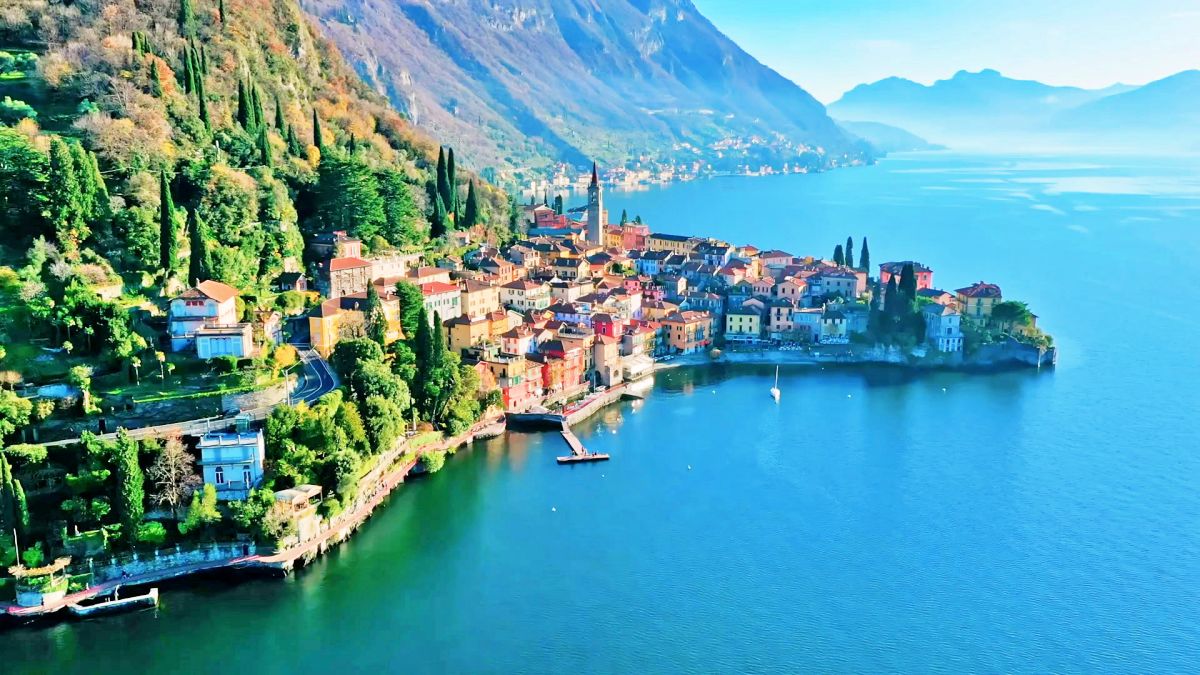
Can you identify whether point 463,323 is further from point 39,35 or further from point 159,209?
point 39,35

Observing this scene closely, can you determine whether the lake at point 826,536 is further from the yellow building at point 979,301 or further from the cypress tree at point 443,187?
the cypress tree at point 443,187

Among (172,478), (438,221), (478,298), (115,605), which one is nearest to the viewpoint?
(115,605)

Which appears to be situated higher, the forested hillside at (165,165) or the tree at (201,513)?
the forested hillside at (165,165)

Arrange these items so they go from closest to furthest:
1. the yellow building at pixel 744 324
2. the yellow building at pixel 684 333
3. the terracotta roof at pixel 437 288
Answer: the terracotta roof at pixel 437 288
the yellow building at pixel 684 333
the yellow building at pixel 744 324

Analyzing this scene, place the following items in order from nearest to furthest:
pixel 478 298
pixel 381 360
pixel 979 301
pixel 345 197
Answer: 1. pixel 381 360
2. pixel 345 197
3. pixel 478 298
4. pixel 979 301

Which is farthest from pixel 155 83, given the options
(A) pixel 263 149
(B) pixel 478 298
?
(B) pixel 478 298

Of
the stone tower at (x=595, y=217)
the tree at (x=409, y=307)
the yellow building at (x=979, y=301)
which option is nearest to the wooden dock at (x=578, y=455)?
the tree at (x=409, y=307)

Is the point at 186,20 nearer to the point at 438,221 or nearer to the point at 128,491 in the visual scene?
the point at 438,221
